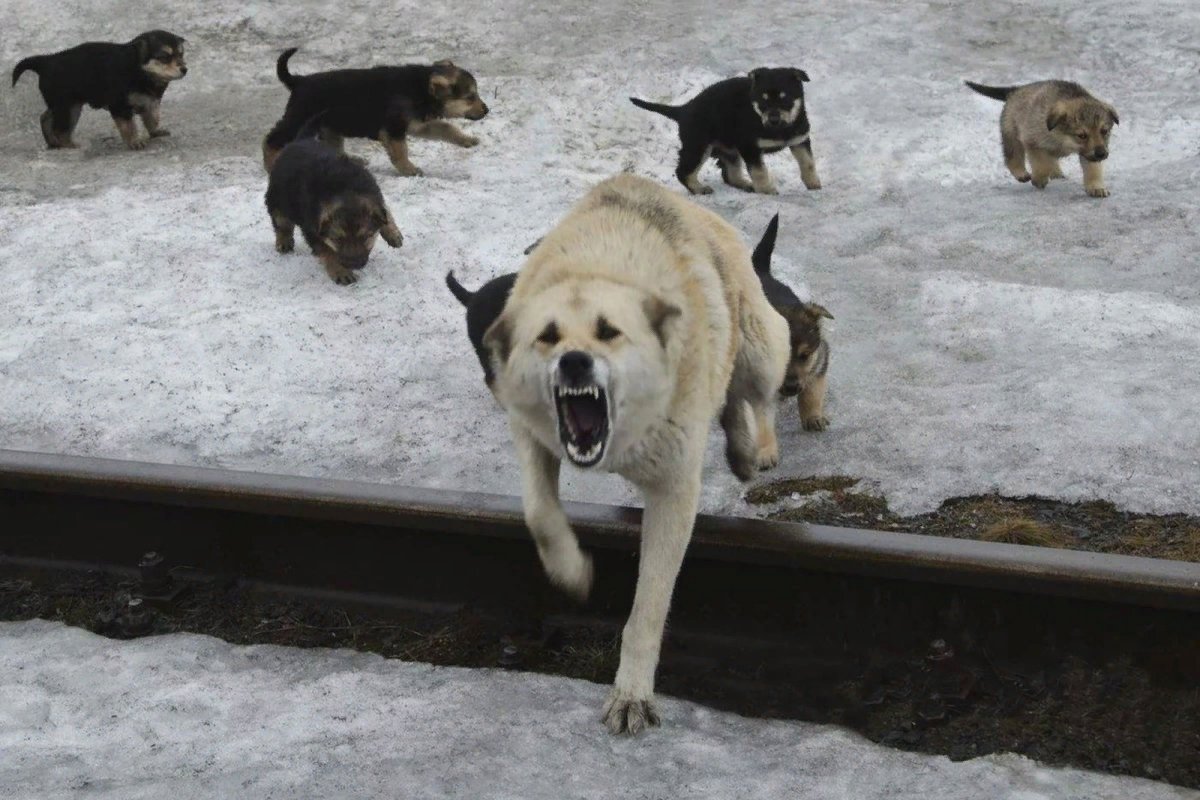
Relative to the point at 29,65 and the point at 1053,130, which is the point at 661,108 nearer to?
the point at 1053,130

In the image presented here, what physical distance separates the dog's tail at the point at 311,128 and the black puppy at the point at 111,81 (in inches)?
63.3

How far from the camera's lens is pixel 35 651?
4988 mm

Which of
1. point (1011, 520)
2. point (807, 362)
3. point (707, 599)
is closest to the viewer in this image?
point (707, 599)

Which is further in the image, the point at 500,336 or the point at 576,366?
the point at 500,336

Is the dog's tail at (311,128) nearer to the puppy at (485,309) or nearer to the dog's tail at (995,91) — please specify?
the puppy at (485,309)

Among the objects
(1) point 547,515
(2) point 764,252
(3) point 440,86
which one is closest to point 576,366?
(1) point 547,515

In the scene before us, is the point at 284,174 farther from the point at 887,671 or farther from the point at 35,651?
the point at 887,671

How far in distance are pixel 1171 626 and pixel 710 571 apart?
5.04 feet

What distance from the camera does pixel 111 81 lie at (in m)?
10.6

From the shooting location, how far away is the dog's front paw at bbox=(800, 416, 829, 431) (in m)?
6.66

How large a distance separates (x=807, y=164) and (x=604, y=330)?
5.85m

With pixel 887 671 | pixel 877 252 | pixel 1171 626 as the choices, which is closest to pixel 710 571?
pixel 887 671

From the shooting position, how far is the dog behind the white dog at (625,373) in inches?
169

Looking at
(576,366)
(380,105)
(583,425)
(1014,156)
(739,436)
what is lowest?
(380,105)
